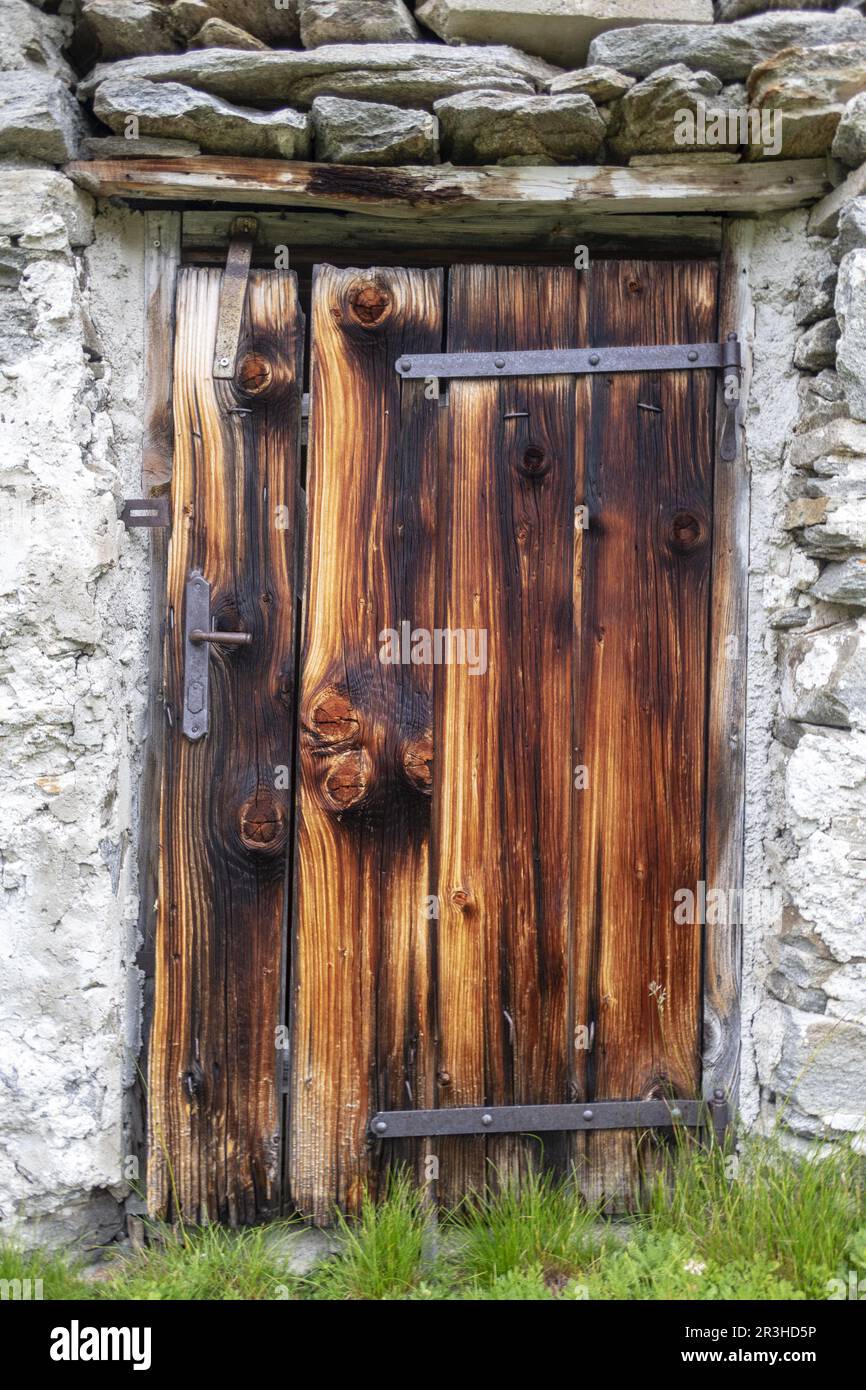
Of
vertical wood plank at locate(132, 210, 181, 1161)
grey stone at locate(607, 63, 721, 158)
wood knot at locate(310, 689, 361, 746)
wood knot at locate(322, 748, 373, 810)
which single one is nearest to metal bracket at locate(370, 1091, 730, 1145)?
vertical wood plank at locate(132, 210, 181, 1161)

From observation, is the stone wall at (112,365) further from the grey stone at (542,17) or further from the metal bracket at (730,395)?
the metal bracket at (730,395)

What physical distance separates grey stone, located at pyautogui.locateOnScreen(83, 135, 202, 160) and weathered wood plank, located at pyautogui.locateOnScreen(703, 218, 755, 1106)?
45.3 inches

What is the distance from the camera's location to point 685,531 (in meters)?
2.12

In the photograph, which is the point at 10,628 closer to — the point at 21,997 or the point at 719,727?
the point at 21,997

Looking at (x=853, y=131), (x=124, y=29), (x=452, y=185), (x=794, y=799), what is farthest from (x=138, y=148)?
(x=794, y=799)

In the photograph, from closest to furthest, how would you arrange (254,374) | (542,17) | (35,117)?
(35,117), (542,17), (254,374)

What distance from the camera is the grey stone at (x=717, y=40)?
1.93 m

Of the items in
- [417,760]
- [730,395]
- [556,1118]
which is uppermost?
[730,395]

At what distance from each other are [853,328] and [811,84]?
1.56ft

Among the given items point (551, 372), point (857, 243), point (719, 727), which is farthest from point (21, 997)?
point (857, 243)

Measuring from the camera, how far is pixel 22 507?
6.20 feet

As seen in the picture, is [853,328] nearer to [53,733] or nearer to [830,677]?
[830,677]

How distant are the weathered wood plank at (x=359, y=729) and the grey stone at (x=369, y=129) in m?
0.23

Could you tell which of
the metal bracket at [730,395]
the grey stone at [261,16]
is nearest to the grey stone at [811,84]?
the metal bracket at [730,395]
